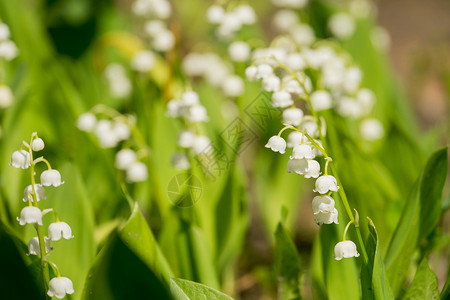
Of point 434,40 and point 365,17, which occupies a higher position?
point 365,17

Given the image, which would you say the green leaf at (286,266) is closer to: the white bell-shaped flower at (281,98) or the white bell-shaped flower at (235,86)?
the white bell-shaped flower at (281,98)

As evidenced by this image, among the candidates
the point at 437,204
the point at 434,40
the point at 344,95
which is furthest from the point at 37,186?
the point at 434,40

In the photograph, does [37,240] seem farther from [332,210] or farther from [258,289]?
[258,289]

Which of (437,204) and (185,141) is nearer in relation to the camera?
(437,204)

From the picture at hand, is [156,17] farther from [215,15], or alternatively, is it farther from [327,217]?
[327,217]

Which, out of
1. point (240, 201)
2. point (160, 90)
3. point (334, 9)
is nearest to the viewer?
point (240, 201)

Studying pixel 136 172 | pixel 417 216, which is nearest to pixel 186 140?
pixel 136 172

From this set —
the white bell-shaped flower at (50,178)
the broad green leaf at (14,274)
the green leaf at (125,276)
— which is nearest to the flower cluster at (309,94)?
the green leaf at (125,276)
